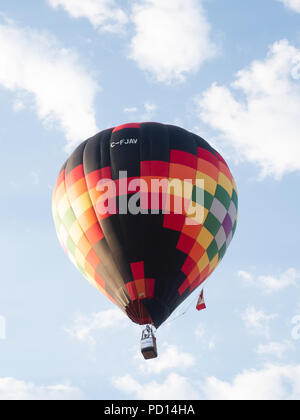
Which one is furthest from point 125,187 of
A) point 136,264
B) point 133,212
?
point 136,264

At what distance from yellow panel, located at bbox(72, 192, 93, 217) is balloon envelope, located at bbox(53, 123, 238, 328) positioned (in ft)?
0.09

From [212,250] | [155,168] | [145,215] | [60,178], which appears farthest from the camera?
[60,178]

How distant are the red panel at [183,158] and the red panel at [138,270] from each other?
3.12m

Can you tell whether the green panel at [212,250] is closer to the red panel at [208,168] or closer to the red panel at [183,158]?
the red panel at [208,168]

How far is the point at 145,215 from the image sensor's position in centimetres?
1712

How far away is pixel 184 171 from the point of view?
17.9 m

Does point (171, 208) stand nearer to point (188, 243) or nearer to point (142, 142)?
point (188, 243)

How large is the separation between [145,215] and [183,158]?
2170mm

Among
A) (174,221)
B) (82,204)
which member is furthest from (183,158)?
(82,204)

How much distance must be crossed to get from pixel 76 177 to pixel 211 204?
13.0 ft

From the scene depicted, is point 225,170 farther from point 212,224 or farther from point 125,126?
point 125,126

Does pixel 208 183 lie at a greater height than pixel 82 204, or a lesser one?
greater

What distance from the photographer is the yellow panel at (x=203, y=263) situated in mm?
17984

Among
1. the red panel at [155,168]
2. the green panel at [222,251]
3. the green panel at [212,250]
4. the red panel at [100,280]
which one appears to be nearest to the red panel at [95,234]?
the red panel at [100,280]
